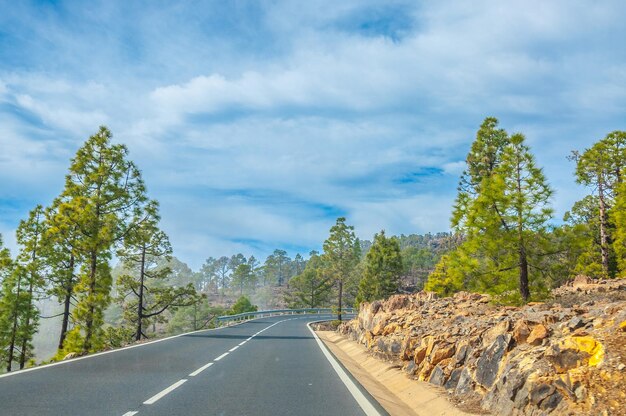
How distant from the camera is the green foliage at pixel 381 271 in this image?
5381 cm

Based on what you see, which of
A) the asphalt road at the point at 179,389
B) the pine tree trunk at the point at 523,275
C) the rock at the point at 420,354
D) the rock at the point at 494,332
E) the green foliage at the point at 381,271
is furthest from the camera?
the green foliage at the point at 381,271

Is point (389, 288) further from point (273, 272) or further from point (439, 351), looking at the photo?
point (273, 272)

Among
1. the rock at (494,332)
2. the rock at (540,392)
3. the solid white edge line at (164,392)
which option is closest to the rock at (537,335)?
the rock at (494,332)

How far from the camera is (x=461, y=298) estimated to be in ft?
60.0

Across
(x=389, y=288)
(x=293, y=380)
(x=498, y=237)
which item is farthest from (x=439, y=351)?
(x=389, y=288)

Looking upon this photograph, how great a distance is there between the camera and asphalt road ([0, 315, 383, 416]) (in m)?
6.38

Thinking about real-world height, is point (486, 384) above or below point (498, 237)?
below

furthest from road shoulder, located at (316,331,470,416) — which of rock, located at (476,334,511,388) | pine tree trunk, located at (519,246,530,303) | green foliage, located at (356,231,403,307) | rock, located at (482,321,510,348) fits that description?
green foliage, located at (356,231,403,307)

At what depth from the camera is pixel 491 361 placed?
23.4 ft

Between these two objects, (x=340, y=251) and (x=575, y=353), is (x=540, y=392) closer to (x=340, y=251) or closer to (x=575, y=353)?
(x=575, y=353)

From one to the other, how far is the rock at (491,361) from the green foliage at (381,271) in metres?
46.8

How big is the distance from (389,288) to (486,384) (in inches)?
1882

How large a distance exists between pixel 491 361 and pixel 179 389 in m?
5.49

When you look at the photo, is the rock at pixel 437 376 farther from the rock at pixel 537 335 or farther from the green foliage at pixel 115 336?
the green foliage at pixel 115 336
